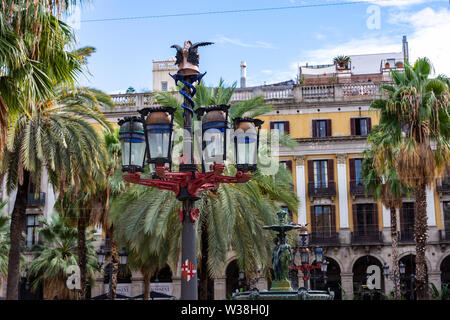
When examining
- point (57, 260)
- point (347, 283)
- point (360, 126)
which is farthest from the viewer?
point (360, 126)

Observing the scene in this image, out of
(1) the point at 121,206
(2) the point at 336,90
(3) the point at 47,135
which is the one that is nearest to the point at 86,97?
(3) the point at 47,135

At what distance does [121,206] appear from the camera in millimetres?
22922

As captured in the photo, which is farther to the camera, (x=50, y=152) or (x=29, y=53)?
(x=50, y=152)

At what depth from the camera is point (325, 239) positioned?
40.1 meters

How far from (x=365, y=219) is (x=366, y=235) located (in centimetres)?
100

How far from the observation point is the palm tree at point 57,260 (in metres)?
32.9

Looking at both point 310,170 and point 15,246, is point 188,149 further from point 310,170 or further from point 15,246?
point 310,170

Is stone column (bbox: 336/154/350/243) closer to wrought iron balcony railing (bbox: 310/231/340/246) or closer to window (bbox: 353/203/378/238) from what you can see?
wrought iron balcony railing (bbox: 310/231/340/246)

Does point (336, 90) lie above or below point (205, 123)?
above

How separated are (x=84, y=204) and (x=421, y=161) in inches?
581

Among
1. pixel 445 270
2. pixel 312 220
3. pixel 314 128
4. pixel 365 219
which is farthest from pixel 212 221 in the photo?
pixel 445 270

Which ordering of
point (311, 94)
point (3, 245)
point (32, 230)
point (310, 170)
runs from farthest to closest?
point (311, 94), point (32, 230), point (310, 170), point (3, 245)

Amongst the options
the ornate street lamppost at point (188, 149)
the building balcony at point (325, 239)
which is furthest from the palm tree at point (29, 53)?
the building balcony at point (325, 239)
